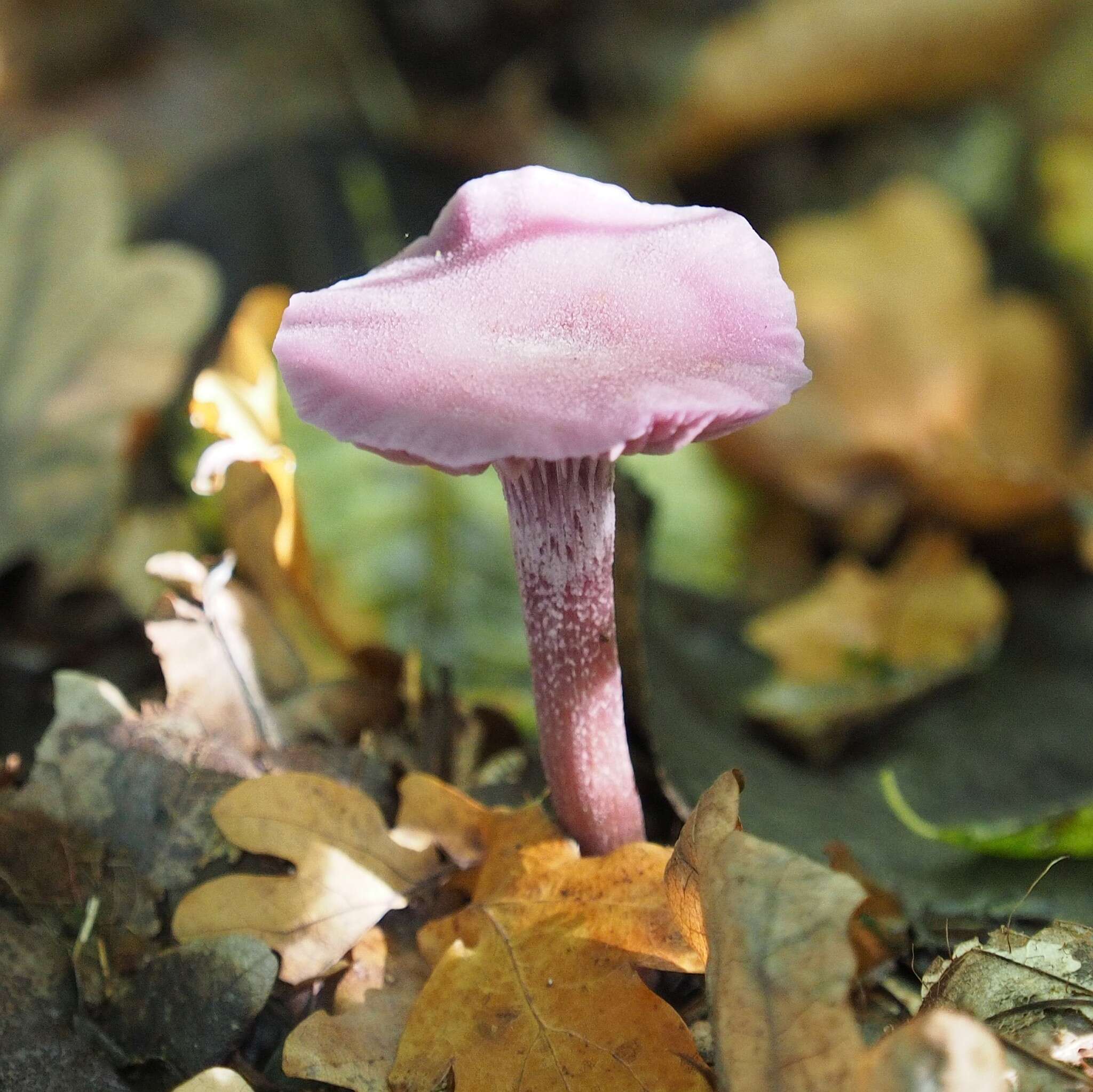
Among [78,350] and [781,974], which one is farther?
[78,350]

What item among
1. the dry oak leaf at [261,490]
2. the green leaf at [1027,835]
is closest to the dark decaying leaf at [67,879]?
the dry oak leaf at [261,490]

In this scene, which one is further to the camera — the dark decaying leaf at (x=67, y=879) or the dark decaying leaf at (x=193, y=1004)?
the dark decaying leaf at (x=67, y=879)

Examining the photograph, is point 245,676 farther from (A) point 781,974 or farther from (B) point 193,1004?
(A) point 781,974

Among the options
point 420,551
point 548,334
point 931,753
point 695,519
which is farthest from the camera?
point 695,519

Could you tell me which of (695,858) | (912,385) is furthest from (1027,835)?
(912,385)

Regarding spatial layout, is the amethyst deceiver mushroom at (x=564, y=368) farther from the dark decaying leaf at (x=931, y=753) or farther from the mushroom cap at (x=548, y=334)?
the dark decaying leaf at (x=931, y=753)

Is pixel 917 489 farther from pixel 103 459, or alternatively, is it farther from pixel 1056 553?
pixel 103 459

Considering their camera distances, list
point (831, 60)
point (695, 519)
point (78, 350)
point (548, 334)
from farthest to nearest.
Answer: point (831, 60) → point (695, 519) → point (78, 350) → point (548, 334)
